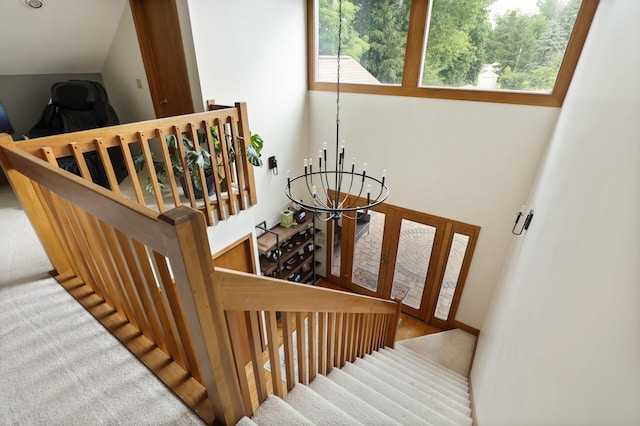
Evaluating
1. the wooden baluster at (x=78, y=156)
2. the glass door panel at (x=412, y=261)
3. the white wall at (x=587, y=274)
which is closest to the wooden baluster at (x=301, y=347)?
the white wall at (x=587, y=274)

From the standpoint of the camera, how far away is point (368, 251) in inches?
201

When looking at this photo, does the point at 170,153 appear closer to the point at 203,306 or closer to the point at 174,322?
the point at 174,322

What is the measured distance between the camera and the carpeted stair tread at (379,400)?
172 centimetres

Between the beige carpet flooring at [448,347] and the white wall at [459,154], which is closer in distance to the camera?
the white wall at [459,154]

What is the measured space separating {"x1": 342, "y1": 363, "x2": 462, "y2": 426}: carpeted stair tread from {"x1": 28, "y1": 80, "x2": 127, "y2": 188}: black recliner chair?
3.12 meters

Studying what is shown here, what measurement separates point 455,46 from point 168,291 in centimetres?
377

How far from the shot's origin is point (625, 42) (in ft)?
5.11

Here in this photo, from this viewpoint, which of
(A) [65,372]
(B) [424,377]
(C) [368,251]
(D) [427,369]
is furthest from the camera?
(C) [368,251]

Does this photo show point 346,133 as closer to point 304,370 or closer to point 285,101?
point 285,101

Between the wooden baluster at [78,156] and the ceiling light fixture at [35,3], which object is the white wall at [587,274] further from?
the ceiling light fixture at [35,3]

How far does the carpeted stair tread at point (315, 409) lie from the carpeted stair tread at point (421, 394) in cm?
95

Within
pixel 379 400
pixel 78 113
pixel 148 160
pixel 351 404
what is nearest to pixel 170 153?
pixel 148 160

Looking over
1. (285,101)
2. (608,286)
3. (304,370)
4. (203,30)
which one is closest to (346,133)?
(285,101)

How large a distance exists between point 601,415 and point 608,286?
384mm
